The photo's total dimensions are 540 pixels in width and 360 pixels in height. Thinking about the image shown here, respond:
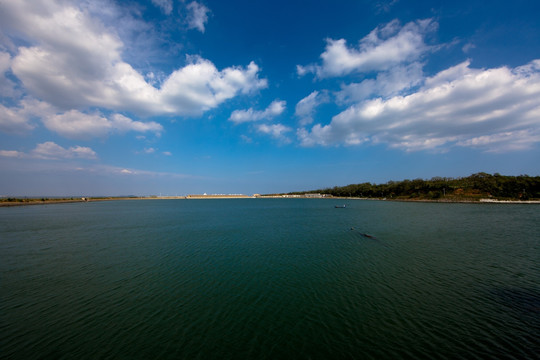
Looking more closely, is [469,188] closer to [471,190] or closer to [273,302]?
[471,190]

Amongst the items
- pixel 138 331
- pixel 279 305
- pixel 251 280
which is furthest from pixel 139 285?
pixel 279 305

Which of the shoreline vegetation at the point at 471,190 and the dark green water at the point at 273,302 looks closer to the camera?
the dark green water at the point at 273,302

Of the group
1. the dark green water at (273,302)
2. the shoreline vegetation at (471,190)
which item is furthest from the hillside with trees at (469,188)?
the dark green water at (273,302)

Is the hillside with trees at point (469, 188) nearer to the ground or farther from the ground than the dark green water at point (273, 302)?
farther from the ground

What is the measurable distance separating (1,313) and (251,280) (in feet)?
44.5

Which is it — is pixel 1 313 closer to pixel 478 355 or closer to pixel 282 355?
pixel 282 355

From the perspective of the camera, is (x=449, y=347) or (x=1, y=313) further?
(x=1, y=313)

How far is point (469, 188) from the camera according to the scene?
341 ft

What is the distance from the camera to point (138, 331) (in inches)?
367

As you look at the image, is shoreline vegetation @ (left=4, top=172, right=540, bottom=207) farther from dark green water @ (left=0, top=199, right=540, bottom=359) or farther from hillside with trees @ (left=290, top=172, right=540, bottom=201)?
dark green water @ (left=0, top=199, right=540, bottom=359)

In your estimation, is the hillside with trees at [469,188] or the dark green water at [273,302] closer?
the dark green water at [273,302]

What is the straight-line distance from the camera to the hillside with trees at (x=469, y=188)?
84188 millimetres

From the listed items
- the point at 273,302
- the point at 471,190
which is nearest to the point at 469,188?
the point at 471,190

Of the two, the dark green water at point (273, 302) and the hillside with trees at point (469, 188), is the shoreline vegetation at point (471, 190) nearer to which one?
the hillside with trees at point (469, 188)
